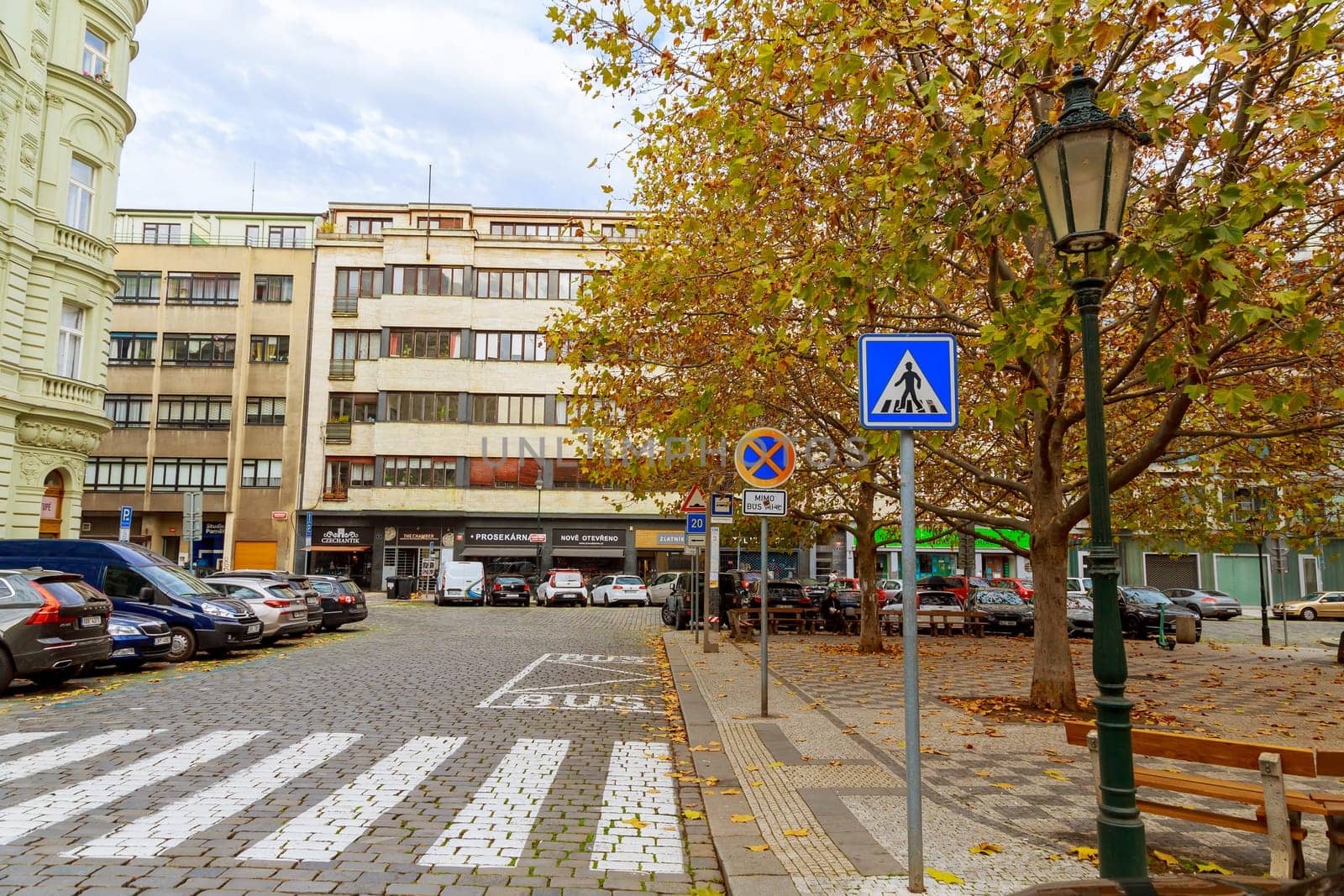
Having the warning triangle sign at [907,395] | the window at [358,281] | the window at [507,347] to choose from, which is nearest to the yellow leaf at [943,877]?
the warning triangle sign at [907,395]

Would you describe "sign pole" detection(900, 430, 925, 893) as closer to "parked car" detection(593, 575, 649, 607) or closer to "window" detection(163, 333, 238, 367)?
"parked car" detection(593, 575, 649, 607)

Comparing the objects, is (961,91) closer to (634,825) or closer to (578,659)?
(634,825)

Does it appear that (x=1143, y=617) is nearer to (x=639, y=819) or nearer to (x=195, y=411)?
(x=639, y=819)

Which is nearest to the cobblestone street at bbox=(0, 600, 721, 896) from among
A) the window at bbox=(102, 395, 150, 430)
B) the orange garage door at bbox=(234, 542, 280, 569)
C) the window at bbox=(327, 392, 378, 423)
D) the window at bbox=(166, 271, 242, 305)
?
the window at bbox=(327, 392, 378, 423)

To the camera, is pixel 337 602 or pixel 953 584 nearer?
pixel 337 602

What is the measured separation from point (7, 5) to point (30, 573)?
20.3 m

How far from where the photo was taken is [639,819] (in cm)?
620

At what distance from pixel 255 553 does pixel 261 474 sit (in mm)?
4146

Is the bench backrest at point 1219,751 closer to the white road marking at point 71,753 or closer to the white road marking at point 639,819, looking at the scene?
the white road marking at point 639,819

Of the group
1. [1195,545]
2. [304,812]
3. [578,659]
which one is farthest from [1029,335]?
[1195,545]

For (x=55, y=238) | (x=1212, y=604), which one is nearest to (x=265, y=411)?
(x=55, y=238)

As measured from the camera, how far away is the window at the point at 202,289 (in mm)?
51562

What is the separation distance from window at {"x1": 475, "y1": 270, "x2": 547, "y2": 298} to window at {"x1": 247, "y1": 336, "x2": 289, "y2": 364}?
11.2 meters

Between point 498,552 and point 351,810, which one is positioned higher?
point 498,552
